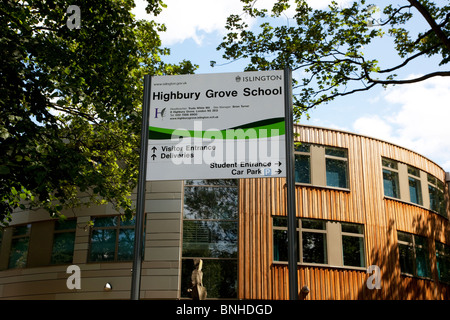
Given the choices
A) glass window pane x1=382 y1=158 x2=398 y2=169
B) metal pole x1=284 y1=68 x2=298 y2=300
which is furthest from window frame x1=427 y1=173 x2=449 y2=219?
metal pole x1=284 y1=68 x2=298 y2=300

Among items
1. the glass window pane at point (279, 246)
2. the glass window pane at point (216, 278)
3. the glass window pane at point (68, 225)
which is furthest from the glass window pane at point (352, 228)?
the glass window pane at point (68, 225)

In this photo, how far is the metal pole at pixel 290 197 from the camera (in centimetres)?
500

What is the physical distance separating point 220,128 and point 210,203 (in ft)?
50.3

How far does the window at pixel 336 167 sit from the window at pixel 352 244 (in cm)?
195

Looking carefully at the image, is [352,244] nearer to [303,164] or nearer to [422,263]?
[303,164]

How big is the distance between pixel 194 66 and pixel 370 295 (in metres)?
12.6

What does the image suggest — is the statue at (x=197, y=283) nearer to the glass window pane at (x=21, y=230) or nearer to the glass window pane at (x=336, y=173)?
the glass window pane at (x=336, y=173)

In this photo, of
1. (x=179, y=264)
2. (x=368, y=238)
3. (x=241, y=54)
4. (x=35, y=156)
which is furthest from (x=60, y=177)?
(x=368, y=238)

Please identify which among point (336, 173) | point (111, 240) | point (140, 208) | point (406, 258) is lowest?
point (140, 208)

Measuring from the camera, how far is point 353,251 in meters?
21.8

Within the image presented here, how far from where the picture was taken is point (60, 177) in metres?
12.0

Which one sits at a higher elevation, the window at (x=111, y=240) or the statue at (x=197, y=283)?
the window at (x=111, y=240)

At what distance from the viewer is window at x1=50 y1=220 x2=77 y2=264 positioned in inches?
887

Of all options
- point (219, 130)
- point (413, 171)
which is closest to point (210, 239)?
point (413, 171)
